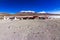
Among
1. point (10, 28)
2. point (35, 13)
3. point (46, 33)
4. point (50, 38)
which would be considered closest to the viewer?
point (50, 38)

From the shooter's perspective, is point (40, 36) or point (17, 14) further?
point (17, 14)

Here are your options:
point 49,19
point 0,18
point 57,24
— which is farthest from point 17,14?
point 57,24

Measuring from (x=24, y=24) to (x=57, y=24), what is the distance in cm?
68

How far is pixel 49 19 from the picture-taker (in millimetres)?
2684

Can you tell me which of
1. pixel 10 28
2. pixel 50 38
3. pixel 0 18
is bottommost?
pixel 50 38

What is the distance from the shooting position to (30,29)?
7.68ft

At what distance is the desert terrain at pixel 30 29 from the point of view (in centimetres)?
209

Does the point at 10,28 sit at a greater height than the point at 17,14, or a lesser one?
lesser

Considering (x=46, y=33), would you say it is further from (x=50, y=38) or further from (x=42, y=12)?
(x=42, y=12)

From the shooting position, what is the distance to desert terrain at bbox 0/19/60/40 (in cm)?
209

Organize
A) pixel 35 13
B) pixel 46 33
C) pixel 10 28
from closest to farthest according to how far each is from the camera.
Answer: pixel 46 33
pixel 10 28
pixel 35 13

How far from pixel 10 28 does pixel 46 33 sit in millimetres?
723

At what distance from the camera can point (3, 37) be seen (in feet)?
6.86

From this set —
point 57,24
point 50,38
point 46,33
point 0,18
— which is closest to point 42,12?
point 57,24
